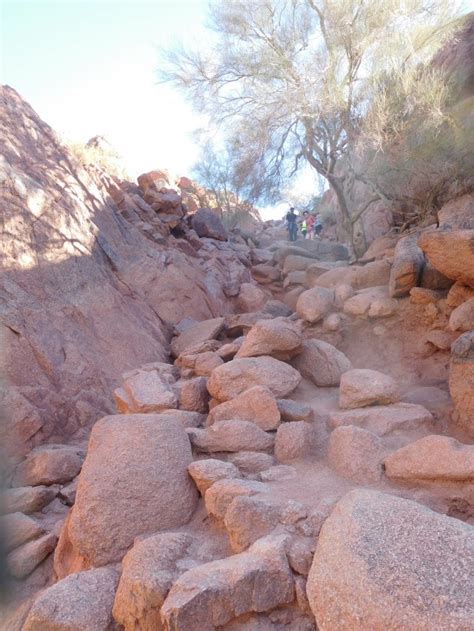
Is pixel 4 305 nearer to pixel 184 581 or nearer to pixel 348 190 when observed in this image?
pixel 184 581

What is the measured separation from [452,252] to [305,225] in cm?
1053

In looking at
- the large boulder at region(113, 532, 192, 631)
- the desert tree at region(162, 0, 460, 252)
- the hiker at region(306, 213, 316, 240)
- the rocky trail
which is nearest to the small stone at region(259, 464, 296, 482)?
the rocky trail

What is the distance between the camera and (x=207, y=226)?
1019 centimetres

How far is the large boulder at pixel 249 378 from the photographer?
3.70 metres

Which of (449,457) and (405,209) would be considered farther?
(405,209)

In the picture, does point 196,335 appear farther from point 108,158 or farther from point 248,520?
point 108,158

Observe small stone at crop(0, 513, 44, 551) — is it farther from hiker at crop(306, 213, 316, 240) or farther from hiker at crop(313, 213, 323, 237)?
hiker at crop(313, 213, 323, 237)

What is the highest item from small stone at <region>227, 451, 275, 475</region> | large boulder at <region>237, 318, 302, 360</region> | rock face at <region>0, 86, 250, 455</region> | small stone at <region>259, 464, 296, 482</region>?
rock face at <region>0, 86, 250, 455</region>

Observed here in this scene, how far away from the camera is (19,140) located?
18.9ft

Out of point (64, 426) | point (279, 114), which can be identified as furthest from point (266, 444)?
point (279, 114)

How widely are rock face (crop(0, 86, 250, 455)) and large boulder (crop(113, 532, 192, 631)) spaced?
1.89 metres

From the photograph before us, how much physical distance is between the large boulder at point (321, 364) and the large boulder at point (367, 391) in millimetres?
480

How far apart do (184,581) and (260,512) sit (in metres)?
0.48

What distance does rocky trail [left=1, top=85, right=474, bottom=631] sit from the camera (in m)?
1.87
